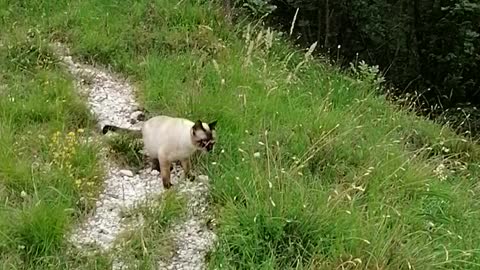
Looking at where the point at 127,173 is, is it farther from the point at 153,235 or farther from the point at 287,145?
the point at 287,145

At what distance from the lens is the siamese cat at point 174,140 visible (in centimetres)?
593

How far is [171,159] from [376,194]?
1655mm

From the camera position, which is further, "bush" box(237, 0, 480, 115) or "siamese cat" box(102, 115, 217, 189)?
"bush" box(237, 0, 480, 115)

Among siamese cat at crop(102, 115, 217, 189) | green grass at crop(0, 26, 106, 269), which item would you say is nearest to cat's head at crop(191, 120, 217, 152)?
siamese cat at crop(102, 115, 217, 189)

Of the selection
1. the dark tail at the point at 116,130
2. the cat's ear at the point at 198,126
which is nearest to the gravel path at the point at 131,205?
the dark tail at the point at 116,130

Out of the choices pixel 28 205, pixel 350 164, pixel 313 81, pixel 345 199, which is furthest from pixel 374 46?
pixel 28 205

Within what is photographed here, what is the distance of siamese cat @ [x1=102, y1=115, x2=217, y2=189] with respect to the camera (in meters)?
5.93

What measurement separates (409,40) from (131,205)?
31.6ft

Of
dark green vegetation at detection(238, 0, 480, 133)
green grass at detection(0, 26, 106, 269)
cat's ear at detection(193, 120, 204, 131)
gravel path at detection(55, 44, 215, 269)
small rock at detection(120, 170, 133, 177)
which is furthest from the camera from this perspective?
dark green vegetation at detection(238, 0, 480, 133)

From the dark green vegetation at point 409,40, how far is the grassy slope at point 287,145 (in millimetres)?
3784

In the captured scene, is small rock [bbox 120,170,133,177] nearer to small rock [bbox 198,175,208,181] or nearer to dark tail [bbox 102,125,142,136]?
A: dark tail [bbox 102,125,142,136]

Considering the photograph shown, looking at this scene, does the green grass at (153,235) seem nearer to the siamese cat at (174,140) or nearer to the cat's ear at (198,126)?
the siamese cat at (174,140)

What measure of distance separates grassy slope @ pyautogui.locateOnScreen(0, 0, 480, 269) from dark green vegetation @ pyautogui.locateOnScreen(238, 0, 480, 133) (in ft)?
12.4

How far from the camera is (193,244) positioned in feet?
18.5
